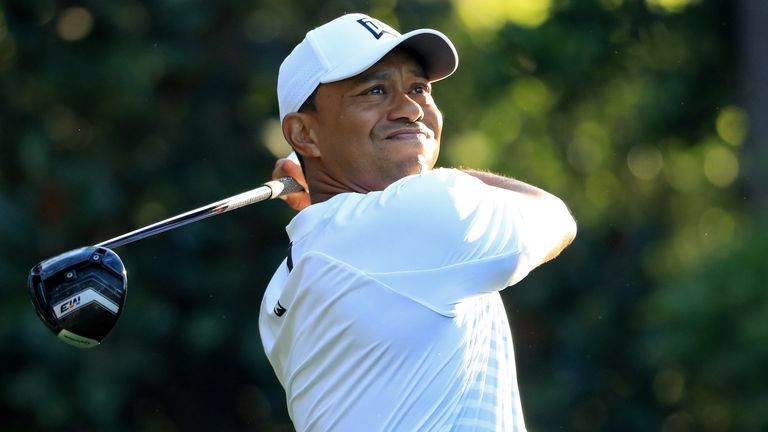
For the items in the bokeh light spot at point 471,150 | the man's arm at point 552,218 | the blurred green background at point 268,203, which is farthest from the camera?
the bokeh light spot at point 471,150

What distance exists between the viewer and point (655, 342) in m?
13.0

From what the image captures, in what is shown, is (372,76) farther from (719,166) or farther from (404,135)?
(719,166)

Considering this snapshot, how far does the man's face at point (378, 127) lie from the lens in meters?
3.83

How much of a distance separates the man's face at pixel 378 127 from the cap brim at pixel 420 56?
0.04 meters

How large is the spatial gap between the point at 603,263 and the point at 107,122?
4688 mm

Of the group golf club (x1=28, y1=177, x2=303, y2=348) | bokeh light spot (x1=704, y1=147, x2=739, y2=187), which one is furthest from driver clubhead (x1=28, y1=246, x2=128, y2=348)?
bokeh light spot (x1=704, y1=147, x2=739, y2=187)

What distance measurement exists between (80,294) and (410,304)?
2.43 ft

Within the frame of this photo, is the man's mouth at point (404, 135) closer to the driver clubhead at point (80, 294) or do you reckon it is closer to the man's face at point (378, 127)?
the man's face at point (378, 127)

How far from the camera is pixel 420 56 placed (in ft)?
12.9

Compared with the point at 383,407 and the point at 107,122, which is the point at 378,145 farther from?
the point at 107,122

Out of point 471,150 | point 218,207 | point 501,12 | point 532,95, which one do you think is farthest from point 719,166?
point 218,207

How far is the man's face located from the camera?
383 centimetres

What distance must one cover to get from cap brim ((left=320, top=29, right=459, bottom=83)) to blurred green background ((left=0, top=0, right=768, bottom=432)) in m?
8.04

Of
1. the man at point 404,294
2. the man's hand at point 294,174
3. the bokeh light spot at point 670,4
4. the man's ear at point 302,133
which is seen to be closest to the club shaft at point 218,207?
the man's hand at point 294,174
